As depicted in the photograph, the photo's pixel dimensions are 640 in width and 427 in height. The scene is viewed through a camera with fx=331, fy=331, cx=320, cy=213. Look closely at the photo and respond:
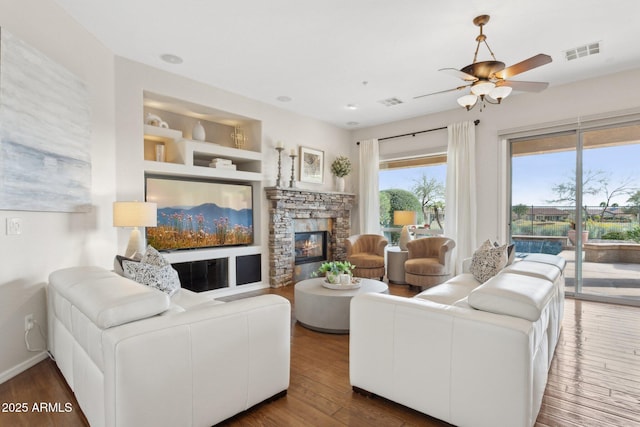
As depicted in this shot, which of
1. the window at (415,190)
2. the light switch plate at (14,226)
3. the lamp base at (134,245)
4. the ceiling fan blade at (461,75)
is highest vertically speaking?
the ceiling fan blade at (461,75)

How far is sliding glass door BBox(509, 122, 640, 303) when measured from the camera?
4215mm

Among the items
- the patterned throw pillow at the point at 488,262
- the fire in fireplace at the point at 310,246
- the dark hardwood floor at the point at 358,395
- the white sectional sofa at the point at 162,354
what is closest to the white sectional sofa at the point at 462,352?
the dark hardwood floor at the point at 358,395

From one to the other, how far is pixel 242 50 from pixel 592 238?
5.01 m

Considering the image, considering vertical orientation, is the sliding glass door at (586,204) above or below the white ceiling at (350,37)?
below

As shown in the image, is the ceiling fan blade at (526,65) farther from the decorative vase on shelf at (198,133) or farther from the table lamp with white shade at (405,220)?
the decorative vase on shelf at (198,133)

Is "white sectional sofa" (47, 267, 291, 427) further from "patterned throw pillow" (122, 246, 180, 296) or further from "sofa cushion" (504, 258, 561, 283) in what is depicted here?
"sofa cushion" (504, 258, 561, 283)

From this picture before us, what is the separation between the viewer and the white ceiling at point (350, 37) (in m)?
2.76

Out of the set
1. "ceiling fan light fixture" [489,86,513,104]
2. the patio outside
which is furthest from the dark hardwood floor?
"ceiling fan light fixture" [489,86,513,104]

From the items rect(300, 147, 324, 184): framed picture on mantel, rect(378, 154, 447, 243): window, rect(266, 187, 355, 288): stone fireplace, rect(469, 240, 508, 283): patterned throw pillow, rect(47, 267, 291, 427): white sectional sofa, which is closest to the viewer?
rect(47, 267, 291, 427): white sectional sofa

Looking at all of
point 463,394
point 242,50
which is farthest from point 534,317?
point 242,50

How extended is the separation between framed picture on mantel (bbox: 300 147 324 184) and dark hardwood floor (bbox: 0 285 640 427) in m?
3.33

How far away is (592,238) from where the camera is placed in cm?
443

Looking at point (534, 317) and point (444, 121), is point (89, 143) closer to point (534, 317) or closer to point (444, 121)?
point (534, 317)

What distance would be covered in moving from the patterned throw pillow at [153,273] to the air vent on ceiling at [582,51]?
4.50 metres
